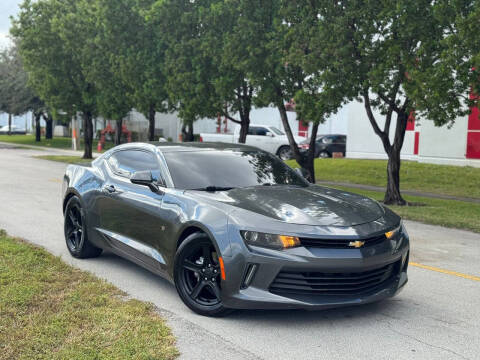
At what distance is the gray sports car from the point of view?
468 centimetres

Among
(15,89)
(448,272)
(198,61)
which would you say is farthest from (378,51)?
(15,89)

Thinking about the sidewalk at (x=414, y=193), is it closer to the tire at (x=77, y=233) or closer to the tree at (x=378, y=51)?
the tree at (x=378, y=51)

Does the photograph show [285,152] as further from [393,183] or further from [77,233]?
[77,233]

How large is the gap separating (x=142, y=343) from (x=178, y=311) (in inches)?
36.6

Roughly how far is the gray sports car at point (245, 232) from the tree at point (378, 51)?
721 cm

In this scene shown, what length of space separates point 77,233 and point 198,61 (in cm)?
1434

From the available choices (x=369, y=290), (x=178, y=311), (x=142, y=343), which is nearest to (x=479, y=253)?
(x=369, y=290)

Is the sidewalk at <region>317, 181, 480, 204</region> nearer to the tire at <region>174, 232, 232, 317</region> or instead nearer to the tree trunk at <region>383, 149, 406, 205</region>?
the tree trunk at <region>383, 149, 406, 205</region>

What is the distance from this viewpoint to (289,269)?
4629mm

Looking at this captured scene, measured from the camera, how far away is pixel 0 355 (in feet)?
13.5

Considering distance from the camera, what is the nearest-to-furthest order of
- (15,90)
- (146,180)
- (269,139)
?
(146,180) < (269,139) < (15,90)

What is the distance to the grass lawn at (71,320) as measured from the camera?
4207mm

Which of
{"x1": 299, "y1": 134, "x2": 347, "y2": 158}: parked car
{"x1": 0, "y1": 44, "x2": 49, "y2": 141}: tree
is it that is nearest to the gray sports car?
{"x1": 299, "y1": 134, "x2": 347, "y2": 158}: parked car

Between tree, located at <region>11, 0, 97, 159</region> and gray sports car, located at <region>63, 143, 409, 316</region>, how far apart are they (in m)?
24.2
